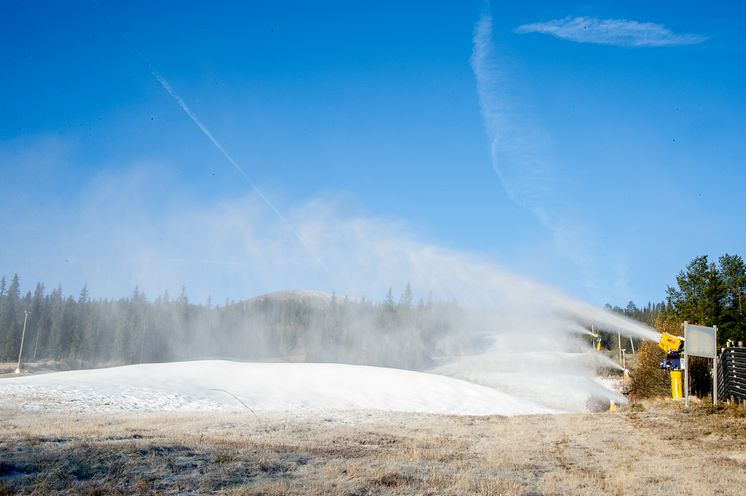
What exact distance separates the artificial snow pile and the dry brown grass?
911 cm

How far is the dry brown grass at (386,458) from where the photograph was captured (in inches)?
332

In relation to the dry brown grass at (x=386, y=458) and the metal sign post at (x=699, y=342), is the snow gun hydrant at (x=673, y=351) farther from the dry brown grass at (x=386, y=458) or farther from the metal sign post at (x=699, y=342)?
the dry brown grass at (x=386, y=458)

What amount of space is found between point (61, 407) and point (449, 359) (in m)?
95.5

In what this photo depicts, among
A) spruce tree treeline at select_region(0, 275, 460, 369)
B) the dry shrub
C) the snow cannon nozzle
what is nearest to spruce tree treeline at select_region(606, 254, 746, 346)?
the dry shrub

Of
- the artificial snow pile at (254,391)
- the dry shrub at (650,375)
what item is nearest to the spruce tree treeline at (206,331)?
the artificial snow pile at (254,391)

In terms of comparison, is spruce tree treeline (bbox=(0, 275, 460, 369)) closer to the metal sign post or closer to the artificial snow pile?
the artificial snow pile

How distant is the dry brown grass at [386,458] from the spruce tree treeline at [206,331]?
3446 inches

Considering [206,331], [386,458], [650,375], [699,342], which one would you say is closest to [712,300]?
[650,375]

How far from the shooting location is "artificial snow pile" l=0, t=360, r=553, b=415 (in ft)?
94.0

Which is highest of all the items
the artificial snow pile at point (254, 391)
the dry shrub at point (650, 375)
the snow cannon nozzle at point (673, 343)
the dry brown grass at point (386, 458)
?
the snow cannon nozzle at point (673, 343)

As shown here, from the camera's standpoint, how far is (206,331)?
127375 millimetres

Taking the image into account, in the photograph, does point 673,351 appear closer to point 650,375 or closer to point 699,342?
point 699,342

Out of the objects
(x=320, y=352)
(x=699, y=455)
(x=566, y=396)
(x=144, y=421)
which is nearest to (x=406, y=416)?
(x=144, y=421)

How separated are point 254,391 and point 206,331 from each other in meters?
95.6
